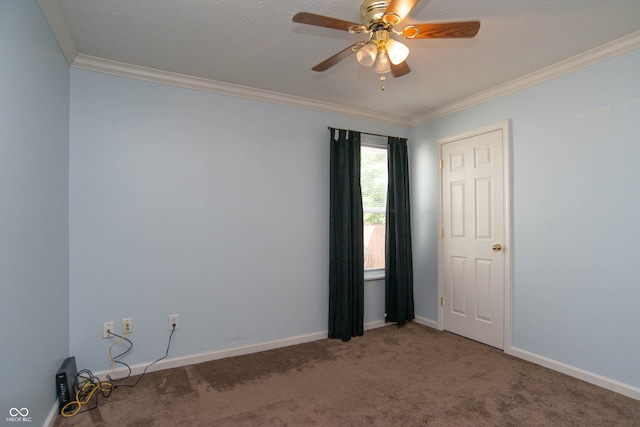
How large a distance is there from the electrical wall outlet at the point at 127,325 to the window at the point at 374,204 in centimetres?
242

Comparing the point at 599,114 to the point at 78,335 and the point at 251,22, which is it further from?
the point at 78,335

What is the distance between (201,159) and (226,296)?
1263mm

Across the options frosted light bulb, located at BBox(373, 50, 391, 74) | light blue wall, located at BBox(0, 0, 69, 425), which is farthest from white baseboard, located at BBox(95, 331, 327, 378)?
frosted light bulb, located at BBox(373, 50, 391, 74)

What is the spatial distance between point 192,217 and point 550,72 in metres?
3.27

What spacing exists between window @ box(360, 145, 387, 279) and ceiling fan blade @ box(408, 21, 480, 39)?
216 centimetres

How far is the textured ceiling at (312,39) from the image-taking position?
6.28 ft

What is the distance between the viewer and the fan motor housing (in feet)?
5.12

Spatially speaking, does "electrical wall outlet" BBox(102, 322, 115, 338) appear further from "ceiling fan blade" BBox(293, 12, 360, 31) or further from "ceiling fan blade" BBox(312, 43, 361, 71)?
"ceiling fan blade" BBox(293, 12, 360, 31)

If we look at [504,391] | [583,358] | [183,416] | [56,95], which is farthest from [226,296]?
[583,358]

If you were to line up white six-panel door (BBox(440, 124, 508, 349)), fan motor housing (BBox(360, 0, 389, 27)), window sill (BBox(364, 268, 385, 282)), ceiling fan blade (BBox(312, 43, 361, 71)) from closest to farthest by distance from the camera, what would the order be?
fan motor housing (BBox(360, 0, 389, 27)), ceiling fan blade (BBox(312, 43, 361, 71)), white six-panel door (BBox(440, 124, 508, 349)), window sill (BBox(364, 268, 385, 282))

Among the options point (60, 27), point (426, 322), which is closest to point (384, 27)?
point (60, 27)

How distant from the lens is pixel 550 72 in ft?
8.80

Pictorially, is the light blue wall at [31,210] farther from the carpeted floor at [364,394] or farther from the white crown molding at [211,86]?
→ the carpeted floor at [364,394]

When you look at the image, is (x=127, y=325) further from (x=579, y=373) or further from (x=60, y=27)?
(x=579, y=373)
